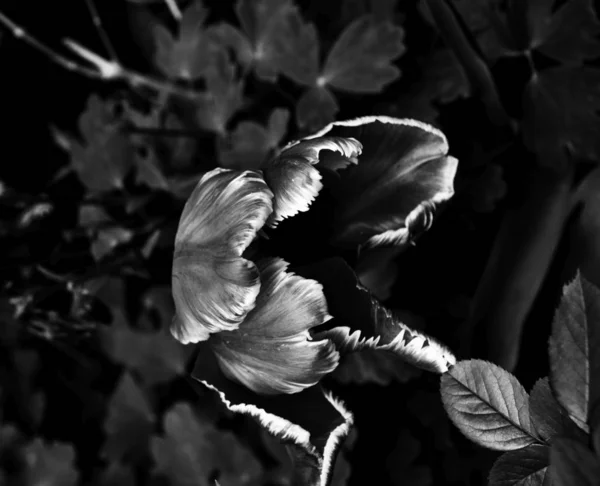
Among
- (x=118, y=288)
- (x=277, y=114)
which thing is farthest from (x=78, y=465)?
(x=277, y=114)

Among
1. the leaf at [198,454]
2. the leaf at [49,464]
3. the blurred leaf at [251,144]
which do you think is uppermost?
the blurred leaf at [251,144]

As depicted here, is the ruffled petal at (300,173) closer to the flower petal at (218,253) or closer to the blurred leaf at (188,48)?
the flower petal at (218,253)

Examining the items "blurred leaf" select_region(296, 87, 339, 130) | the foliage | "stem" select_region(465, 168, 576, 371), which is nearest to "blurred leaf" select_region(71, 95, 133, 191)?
the foliage

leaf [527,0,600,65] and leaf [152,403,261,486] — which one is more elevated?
leaf [527,0,600,65]

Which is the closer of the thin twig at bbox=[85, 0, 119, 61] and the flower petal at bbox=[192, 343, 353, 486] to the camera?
the flower petal at bbox=[192, 343, 353, 486]

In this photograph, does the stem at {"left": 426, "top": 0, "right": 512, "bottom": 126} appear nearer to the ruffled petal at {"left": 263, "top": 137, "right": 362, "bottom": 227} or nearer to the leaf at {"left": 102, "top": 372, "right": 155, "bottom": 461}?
the ruffled petal at {"left": 263, "top": 137, "right": 362, "bottom": 227}

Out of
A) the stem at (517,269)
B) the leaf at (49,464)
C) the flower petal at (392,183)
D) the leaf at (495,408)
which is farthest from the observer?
the leaf at (49,464)

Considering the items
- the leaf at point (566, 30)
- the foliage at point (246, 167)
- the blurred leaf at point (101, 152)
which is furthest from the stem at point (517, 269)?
the blurred leaf at point (101, 152)
